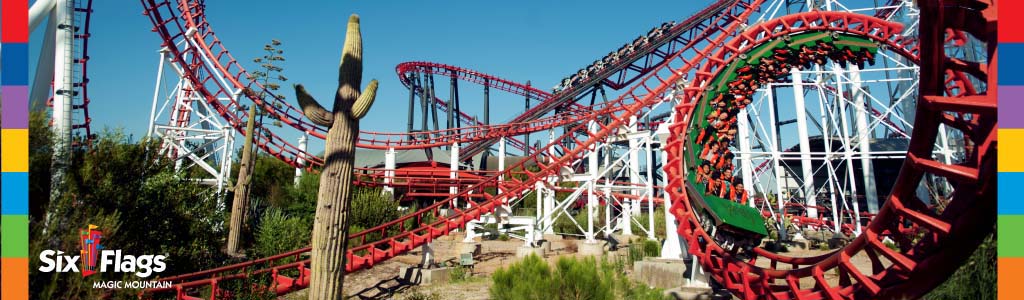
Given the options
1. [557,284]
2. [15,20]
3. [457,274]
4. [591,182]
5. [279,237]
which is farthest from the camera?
[591,182]

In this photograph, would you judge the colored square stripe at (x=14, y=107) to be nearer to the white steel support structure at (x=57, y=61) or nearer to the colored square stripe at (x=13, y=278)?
the colored square stripe at (x=13, y=278)

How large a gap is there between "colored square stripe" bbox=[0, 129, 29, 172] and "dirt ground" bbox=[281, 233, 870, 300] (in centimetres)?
588

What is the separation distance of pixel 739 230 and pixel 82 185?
26.8ft

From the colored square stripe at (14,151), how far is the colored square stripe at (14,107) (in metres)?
0.06

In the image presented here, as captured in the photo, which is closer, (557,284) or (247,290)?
(557,284)

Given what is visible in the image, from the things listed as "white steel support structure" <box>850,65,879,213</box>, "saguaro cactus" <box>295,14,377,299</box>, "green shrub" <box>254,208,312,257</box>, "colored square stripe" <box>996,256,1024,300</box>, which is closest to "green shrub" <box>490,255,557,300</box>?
"saguaro cactus" <box>295,14,377,299</box>

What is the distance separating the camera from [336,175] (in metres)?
6.19

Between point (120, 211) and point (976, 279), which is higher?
point (120, 211)

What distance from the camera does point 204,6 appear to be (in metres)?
18.8

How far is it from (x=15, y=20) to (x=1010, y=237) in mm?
7643

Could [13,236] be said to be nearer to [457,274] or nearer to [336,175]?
[336,175]

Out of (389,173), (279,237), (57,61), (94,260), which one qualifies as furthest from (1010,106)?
(389,173)

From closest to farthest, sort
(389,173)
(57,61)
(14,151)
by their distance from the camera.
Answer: (14,151) < (57,61) < (389,173)

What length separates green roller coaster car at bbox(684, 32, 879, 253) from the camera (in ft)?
25.9
